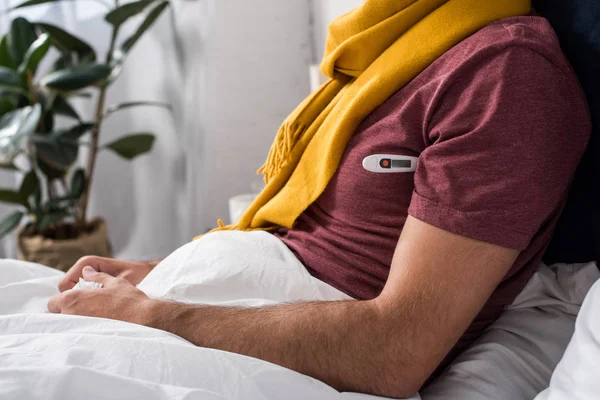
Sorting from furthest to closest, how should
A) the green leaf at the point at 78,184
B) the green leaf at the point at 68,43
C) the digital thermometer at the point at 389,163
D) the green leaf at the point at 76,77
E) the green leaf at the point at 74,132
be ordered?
the green leaf at the point at 78,184 → the green leaf at the point at 68,43 → the green leaf at the point at 74,132 → the green leaf at the point at 76,77 → the digital thermometer at the point at 389,163

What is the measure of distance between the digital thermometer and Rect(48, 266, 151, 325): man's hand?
0.37 metres

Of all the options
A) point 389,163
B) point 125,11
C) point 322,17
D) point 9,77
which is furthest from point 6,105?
point 389,163

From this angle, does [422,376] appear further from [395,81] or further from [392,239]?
[395,81]

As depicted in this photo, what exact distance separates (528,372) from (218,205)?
1573 mm

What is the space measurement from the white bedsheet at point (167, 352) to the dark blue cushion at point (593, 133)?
33cm

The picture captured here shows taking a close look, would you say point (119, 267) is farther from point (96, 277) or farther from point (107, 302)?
point (107, 302)

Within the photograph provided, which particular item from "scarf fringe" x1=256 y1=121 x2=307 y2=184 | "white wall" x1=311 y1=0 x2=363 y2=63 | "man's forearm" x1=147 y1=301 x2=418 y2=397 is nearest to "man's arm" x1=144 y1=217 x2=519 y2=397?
"man's forearm" x1=147 y1=301 x2=418 y2=397

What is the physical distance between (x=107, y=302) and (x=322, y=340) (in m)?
0.36

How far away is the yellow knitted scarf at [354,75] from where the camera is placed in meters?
0.92

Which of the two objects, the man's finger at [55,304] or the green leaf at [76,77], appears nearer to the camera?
the man's finger at [55,304]

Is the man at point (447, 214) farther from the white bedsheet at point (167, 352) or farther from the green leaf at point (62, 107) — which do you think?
the green leaf at point (62, 107)

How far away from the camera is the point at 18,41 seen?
7.50 feet

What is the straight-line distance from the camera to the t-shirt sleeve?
2.54 feet

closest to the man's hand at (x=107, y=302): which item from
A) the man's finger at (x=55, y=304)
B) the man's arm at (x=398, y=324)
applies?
the man's finger at (x=55, y=304)
